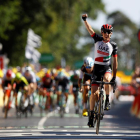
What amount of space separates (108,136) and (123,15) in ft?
352

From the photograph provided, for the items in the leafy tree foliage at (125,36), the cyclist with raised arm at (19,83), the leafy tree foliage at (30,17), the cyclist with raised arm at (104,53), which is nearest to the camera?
the cyclist with raised arm at (104,53)

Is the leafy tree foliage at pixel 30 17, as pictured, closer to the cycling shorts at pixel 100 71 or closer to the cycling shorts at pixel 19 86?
the cycling shorts at pixel 19 86

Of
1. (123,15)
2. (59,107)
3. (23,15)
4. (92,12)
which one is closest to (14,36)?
(23,15)

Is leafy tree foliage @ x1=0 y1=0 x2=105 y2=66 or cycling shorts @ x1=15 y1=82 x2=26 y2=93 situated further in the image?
leafy tree foliage @ x1=0 y1=0 x2=105 y2=66

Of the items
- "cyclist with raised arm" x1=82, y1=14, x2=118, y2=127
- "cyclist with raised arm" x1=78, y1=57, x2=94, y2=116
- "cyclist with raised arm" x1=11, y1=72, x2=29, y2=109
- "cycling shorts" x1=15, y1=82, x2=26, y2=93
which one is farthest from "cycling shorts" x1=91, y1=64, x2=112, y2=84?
"cycling shorts" x1=15, y1=82, x2=26, y2=93

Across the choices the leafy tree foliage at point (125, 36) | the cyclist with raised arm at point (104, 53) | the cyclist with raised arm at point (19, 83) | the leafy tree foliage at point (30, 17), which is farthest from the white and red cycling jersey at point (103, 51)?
the leafy tree foliage at point (125, 36)

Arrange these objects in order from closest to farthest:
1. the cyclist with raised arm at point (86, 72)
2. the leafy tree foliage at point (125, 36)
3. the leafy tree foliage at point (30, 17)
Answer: the cyclist with raised arm at point (86, 72), the leafy tree foliage at point (30, 17), the leafy tree foliage at point (125, 36)

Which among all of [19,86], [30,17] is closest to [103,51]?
[19,86]

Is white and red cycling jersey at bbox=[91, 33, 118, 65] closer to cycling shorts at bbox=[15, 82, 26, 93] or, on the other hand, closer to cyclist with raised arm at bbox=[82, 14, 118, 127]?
cyclist with raised arm at bbox=[82, 14, 118, 127]

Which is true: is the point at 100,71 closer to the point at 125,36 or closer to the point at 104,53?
the point at 104,53

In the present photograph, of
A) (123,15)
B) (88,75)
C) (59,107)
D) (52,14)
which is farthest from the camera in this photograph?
(123,15)

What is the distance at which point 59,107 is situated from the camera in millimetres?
24797

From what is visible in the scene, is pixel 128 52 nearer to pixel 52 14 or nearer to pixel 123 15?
pixel 123 15

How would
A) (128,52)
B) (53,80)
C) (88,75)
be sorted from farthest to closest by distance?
(128,52) → (53,80) → (88,75)
